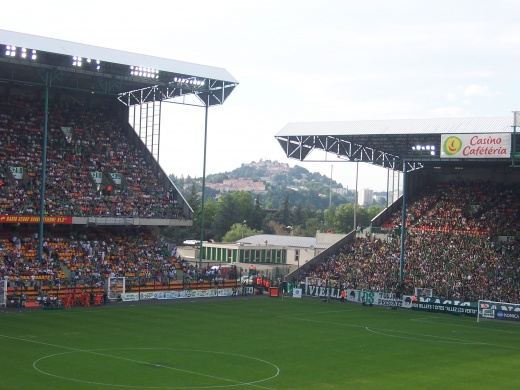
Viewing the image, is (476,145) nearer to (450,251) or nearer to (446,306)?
(450,251)

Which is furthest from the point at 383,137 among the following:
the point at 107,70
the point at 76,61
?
the point at 76,61

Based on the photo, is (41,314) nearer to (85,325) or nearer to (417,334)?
(85,325)

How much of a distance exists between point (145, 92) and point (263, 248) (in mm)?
28941

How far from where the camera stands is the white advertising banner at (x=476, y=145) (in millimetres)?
52312

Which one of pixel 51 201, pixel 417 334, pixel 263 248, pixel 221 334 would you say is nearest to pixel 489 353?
pixel 417 334

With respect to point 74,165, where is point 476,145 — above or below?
above

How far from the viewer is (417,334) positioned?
41.7 m

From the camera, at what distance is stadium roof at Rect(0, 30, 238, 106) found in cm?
5166

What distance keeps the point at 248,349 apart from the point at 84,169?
31682mm

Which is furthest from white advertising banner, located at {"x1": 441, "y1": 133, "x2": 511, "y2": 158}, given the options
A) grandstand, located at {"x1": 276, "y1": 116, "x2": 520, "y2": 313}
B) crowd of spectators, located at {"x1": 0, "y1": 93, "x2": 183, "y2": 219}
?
crowd of spectators, located at {"x1": 0, "y1": 93, "x2": 183, "y2": 219}

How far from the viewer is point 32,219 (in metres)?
53.2

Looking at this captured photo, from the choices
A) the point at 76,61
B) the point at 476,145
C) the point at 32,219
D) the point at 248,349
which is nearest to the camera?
the point at 248,349

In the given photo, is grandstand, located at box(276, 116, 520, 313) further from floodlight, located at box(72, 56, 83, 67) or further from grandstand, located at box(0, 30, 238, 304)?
floodlight, located at box(72, 56, 83, 67)

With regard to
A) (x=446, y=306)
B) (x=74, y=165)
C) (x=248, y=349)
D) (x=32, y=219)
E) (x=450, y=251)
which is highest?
(x=74, y=165)
